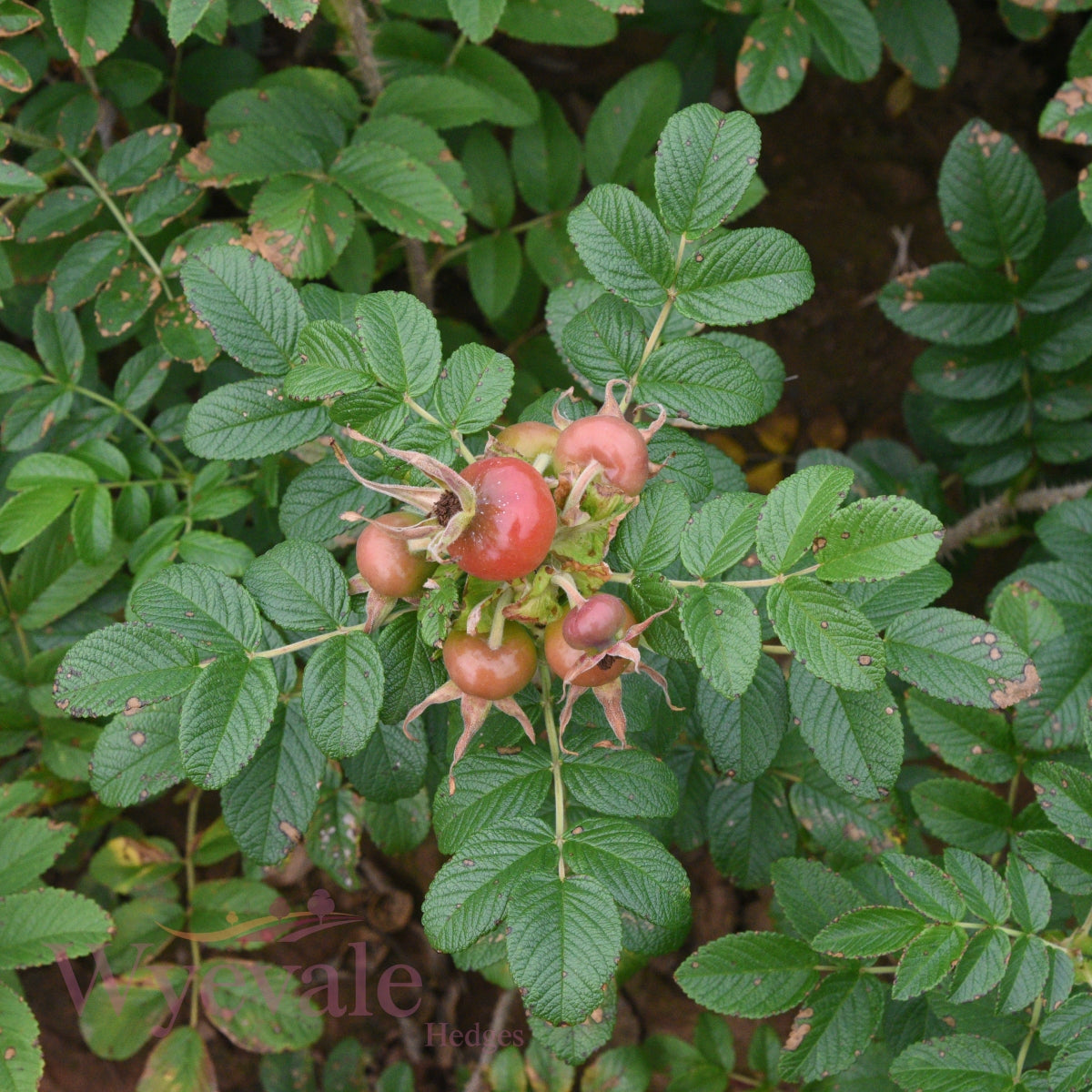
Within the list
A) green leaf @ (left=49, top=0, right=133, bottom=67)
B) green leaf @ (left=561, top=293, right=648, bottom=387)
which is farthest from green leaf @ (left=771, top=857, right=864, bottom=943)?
green leaf @ (left=49, top=0, right=133, bottom=67)

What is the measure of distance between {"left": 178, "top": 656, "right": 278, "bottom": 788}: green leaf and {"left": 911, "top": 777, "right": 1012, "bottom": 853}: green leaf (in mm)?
1476

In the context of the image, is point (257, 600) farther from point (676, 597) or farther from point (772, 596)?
point (772, 596)

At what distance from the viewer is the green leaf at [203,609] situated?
171 cm

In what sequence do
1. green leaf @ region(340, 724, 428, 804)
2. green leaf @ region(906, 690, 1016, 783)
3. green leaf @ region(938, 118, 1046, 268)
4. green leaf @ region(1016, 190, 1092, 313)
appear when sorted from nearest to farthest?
green leaf @ region(340, 724, 428, 804)
green leaf @ region(906, 690, 1016, 783)
green leaf @ region(938, 118, 1046, 268)
green leaf @ region(1016, 190, 1092, 313)

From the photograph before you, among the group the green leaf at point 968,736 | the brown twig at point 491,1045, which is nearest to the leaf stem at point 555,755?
the green leaf at point 968,736

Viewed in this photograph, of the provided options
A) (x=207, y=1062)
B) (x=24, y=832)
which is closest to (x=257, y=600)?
(x=24, y=832)

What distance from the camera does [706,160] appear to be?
1744mm

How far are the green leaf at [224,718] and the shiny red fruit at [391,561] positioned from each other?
11.7 inches

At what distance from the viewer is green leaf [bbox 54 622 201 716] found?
1.65m

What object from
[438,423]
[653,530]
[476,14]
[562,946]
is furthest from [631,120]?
[562,946]

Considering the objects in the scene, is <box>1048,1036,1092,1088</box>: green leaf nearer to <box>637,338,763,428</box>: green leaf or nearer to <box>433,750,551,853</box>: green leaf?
<box>433,750,551,853</box>: green leaf

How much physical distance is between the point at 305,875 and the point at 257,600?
205 cm

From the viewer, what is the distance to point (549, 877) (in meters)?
1.62

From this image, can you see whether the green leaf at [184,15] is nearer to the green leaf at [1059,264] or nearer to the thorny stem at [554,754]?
the thorny stem at [554,754]
